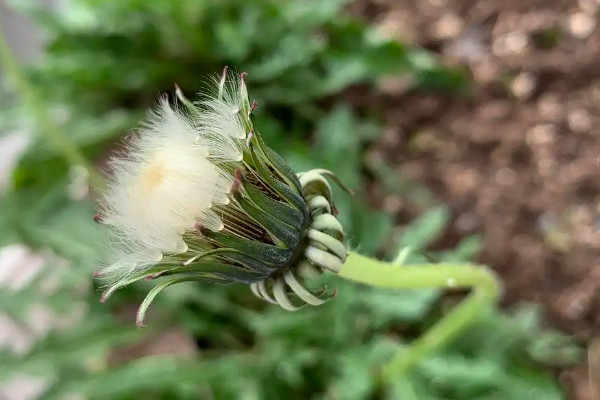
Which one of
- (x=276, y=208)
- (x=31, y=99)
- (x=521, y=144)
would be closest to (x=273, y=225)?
(x=276, y=208)

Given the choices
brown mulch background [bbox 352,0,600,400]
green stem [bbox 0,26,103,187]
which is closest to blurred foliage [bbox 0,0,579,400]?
brown mulch background [bbox 352,0,600,400]

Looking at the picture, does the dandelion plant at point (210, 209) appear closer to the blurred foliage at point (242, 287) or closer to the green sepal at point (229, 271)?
the green sepal at point (229, 271)

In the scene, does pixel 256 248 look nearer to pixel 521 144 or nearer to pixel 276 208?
pixel 276 208

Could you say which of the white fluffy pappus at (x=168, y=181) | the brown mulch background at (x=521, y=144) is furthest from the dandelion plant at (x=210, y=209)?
the brown mulch background at (x=521, y=144)

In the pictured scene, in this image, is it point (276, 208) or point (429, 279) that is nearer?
point (276, 208)

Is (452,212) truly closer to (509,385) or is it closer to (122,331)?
(509,385)

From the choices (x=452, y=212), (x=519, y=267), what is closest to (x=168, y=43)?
(x=452, y=212)
